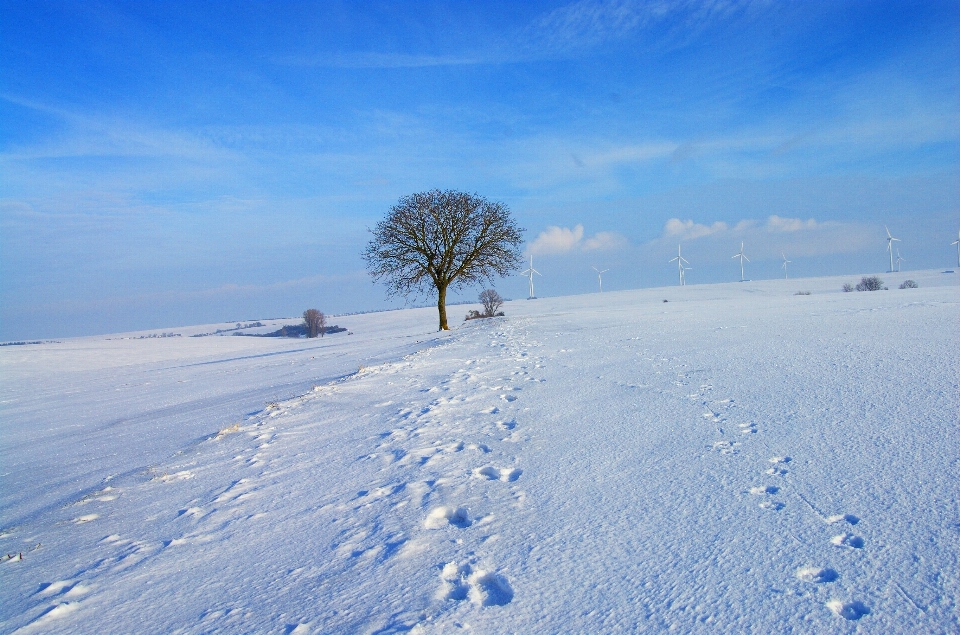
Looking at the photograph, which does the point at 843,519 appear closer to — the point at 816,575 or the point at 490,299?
the point at 816,575

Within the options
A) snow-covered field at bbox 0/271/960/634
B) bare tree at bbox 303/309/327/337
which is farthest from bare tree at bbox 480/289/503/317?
snow-covered field at bbox 0/271/960/634

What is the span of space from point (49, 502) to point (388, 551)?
470 cm

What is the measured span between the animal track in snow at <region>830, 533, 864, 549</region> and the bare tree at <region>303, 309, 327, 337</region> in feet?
219

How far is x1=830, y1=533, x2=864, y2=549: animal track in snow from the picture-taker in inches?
114

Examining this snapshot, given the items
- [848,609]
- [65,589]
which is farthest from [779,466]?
[65,589]

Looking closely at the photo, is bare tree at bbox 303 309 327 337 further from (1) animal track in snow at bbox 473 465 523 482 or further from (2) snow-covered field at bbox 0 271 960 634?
(1) animal track in snow at bbox 473 465 523 482

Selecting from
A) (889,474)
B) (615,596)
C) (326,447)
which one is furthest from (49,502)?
(889,474)

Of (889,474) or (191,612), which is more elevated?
(889,474)

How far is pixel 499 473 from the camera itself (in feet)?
15.0

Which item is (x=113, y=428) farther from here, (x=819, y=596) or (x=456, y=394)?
(x=819, y=596)

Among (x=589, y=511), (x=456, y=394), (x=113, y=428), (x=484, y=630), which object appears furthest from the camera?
(x=113, y=428)

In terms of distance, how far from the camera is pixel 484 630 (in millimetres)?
2518

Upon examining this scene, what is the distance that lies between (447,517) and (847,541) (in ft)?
8.17

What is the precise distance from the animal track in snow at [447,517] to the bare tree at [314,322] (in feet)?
214
